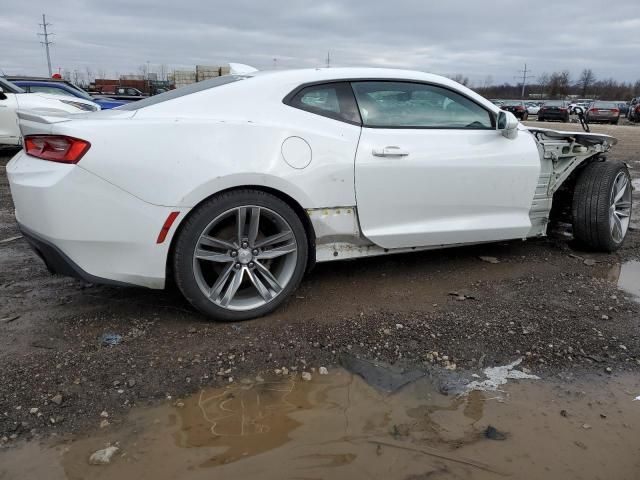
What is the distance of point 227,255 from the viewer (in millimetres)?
3180

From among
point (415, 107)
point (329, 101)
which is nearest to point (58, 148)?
point (329, 101)

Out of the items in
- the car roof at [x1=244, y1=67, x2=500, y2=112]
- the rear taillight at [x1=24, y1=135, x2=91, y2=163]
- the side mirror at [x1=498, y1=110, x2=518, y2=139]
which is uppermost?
the car roof at [x1=244, y1=67, x2=500, y2=112]

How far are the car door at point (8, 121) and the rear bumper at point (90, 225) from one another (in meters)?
8.10

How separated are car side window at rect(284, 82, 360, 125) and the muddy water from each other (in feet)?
5.55

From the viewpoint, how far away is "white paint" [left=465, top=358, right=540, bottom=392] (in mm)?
2646

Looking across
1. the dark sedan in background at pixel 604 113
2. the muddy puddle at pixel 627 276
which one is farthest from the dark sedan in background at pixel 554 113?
the muddy puddle at pixel 627 276

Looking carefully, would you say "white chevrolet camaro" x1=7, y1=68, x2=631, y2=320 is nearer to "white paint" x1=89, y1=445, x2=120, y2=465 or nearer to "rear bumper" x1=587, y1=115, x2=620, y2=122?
"white paint" x1=89, y1=445, x2=120, y2=465

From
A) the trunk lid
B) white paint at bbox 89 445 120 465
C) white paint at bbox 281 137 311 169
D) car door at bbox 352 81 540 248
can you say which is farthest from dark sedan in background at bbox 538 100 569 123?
white paint at bbox 89 445 120 465

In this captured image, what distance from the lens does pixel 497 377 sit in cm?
273

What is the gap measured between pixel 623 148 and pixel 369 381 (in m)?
14.8

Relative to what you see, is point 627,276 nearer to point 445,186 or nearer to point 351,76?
point 445,186

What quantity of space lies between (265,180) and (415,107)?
135 cm

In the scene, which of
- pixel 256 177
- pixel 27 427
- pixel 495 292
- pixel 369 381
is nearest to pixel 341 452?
pixel 369 381

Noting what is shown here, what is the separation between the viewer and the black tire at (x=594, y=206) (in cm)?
458
